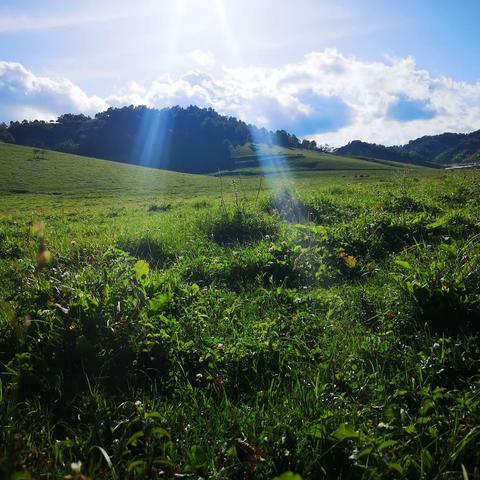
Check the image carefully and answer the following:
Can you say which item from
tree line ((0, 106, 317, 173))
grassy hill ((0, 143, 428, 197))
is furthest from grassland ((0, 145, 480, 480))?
tree line ((0, 106, 317, 173))

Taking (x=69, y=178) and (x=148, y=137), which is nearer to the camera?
(x=69, y=178)

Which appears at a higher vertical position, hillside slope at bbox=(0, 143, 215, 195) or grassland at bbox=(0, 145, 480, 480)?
hillside slope at bbox=(0, 143, 215, 195)

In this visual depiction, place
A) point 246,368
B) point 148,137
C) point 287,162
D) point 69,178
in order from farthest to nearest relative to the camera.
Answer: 1. point 148,137
2. point 287,162
3. point 69,178
4. point 246,368

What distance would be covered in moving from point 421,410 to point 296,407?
922mm

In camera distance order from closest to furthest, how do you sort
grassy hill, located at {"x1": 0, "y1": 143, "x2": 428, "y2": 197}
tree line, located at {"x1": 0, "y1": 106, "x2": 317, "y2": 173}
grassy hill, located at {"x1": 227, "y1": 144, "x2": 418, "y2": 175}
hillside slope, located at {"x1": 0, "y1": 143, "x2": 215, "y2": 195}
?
1. grassy hill, located at {"x1": 0, "y1": 143, "x2": 428, "y2": 197}
2. hillside slope, located at {"x1": 0, "y1": 143, "x2": 215, "y2": 195}
3. grassy hill, located at {"x1": 227, "y1": 144, "x2": 418, "y2": 175}
4. tree line, located at {"x1": 0, "y1": 106, "x2": 317, "y2": 173}

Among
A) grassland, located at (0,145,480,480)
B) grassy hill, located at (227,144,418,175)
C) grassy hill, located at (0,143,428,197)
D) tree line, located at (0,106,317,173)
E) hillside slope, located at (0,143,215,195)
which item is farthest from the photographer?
tree line, located at (0,106,317,173)

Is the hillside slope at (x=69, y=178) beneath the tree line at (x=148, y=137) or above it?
beneath

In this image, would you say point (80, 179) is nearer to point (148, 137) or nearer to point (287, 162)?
point (287, 162)

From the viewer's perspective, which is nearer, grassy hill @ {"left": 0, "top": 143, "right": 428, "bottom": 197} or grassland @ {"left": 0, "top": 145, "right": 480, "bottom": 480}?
grassland @ {"left": 0, "top": 145, "right": 480, "bottom": 480}

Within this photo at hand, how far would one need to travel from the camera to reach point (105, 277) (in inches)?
206

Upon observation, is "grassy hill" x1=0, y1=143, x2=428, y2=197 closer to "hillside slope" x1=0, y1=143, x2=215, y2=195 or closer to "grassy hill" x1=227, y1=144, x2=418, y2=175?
"hillside slope" x1=0, y1=143, x2=215, y2=195

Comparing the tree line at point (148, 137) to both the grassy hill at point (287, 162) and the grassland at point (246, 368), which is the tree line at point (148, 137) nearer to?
the grassy hill at point (287, 162)

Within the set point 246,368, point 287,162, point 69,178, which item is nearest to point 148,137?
point 287,162

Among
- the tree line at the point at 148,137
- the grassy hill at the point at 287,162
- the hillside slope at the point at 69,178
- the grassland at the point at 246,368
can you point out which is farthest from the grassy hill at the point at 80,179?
the tree line at the point at 148,137
